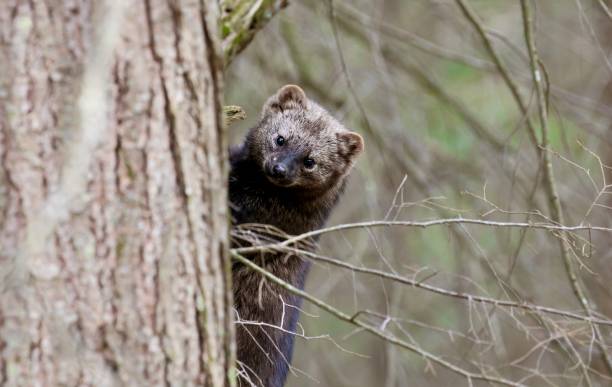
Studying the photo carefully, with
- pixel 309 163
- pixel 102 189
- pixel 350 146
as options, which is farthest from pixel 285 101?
pixel 102 189

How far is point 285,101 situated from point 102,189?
148 inches

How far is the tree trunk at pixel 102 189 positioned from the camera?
78.7 inches

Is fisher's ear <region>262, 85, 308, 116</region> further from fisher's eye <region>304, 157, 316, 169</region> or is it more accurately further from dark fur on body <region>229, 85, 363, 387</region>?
fisher's eye <region>304, 157, 316, 169</region>

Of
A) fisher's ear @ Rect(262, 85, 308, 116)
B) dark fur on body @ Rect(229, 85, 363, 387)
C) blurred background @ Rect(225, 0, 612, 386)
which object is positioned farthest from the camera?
fisher's ear @ Rect(262, 85, 308, 116)

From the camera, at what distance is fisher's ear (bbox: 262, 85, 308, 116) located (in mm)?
5707

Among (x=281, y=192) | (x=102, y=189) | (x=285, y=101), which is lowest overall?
(x=281, y=192)

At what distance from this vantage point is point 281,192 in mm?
5355

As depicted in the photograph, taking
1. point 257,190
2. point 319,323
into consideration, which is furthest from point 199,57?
point 319,323

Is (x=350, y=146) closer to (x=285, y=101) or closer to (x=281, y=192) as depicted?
(x=285, y=101)

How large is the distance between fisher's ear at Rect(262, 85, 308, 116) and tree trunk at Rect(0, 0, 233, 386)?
3496 mm

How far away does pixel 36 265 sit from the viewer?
2010 mm

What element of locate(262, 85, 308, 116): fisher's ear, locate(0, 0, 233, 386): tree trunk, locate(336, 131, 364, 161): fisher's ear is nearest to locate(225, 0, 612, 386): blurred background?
locate(336, 131, 364, 161): fisher's ear

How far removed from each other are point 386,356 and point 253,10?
9.60 ft

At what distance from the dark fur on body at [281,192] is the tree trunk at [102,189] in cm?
245
